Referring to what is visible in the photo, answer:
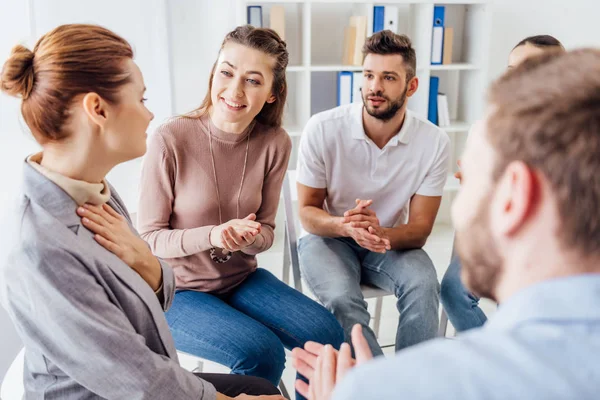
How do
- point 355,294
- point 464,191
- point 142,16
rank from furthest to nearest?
point 142,16, point 355,294, point 464,191

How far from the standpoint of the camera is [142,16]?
318 cm

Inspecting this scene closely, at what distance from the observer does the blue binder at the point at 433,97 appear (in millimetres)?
3586

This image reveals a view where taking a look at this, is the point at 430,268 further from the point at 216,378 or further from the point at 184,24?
the point at 184,24

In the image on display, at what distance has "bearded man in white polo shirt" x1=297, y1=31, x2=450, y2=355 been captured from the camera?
7.09 ft

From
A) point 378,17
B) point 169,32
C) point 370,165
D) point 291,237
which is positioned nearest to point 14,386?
point 291,237

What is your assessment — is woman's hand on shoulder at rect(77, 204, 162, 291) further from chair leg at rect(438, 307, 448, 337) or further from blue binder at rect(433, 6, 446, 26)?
blue binder at rect(433, 6, 446, 26)

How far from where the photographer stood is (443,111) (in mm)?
3656

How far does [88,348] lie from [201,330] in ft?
1.91

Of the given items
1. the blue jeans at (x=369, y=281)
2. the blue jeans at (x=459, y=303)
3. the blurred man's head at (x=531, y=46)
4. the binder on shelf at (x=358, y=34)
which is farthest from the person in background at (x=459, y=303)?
the binder on shelf at (x=358, y=34)

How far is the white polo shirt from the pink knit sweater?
1.13ft

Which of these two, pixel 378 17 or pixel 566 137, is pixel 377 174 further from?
pixel 566 137

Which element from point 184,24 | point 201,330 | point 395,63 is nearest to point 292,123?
point 184,24

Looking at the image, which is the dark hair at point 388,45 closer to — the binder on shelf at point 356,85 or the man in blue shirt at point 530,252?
the binder on shelf at point 356,85

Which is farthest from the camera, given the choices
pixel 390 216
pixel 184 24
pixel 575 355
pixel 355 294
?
pixel 184 24
